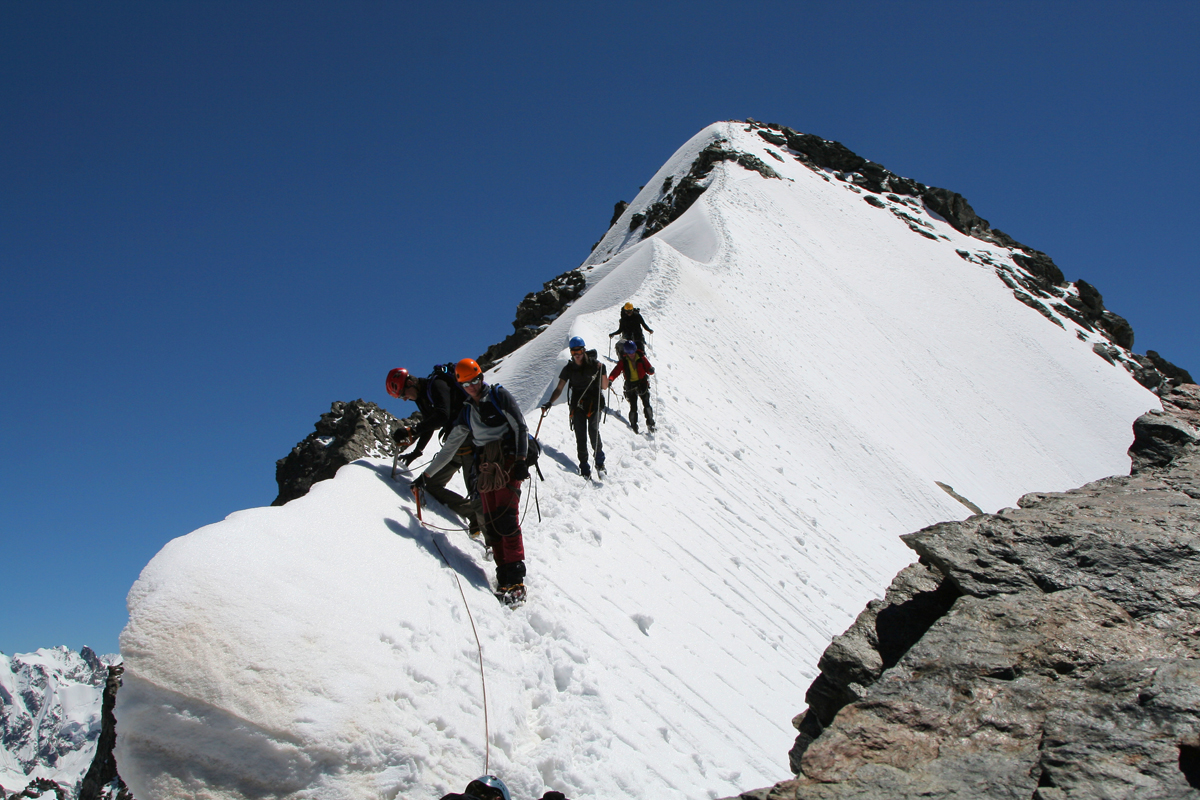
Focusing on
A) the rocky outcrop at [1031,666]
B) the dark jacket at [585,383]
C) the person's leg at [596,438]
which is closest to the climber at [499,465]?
the rocky outcrop at [1031,666]

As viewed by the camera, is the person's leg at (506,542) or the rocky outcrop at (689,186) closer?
the person's leg at (506,542)

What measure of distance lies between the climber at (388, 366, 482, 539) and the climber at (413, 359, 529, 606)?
45 cm

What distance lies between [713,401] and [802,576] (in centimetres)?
503

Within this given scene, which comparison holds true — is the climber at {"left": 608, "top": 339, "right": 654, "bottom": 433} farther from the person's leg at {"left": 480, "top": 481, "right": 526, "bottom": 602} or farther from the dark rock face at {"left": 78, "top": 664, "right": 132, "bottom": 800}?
the dark rock face at {"left": 78, "top": 664, "right": 132, "bottom": 800}

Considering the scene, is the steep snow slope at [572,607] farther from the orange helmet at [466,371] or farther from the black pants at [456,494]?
the orange helmet at [466,371]

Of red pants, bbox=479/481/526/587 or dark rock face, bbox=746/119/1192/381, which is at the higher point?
dark rock face, bbox=746/119/1192/381

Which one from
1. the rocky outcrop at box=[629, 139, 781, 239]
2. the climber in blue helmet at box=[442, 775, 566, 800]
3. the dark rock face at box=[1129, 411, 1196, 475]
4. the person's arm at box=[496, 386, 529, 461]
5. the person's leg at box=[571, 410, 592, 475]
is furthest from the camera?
the rocky outcrop at box=[629, 139, 781, 239]

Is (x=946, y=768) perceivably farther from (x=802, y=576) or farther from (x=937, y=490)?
(x=937, y=490)

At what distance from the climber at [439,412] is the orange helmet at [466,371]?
25.7 inches

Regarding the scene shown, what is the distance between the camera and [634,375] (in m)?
10.5

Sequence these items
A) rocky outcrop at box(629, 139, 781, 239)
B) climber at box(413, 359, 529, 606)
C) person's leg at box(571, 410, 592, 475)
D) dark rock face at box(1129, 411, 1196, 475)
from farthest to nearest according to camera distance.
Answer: rocky outcrop at box(629, 139, 781, 239)
person's leg at box(571, 410, 592, 475)
dark rock face at box(1129, 411, 1196, 475)
climber at box(413, 359, 529, 606)

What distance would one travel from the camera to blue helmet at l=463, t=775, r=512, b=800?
3.33m

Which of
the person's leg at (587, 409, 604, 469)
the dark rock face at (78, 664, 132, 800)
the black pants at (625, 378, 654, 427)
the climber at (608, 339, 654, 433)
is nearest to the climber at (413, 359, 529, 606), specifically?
the person's leg at (587, 409, 604, 469)

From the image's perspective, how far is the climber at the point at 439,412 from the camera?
606 centimetres
